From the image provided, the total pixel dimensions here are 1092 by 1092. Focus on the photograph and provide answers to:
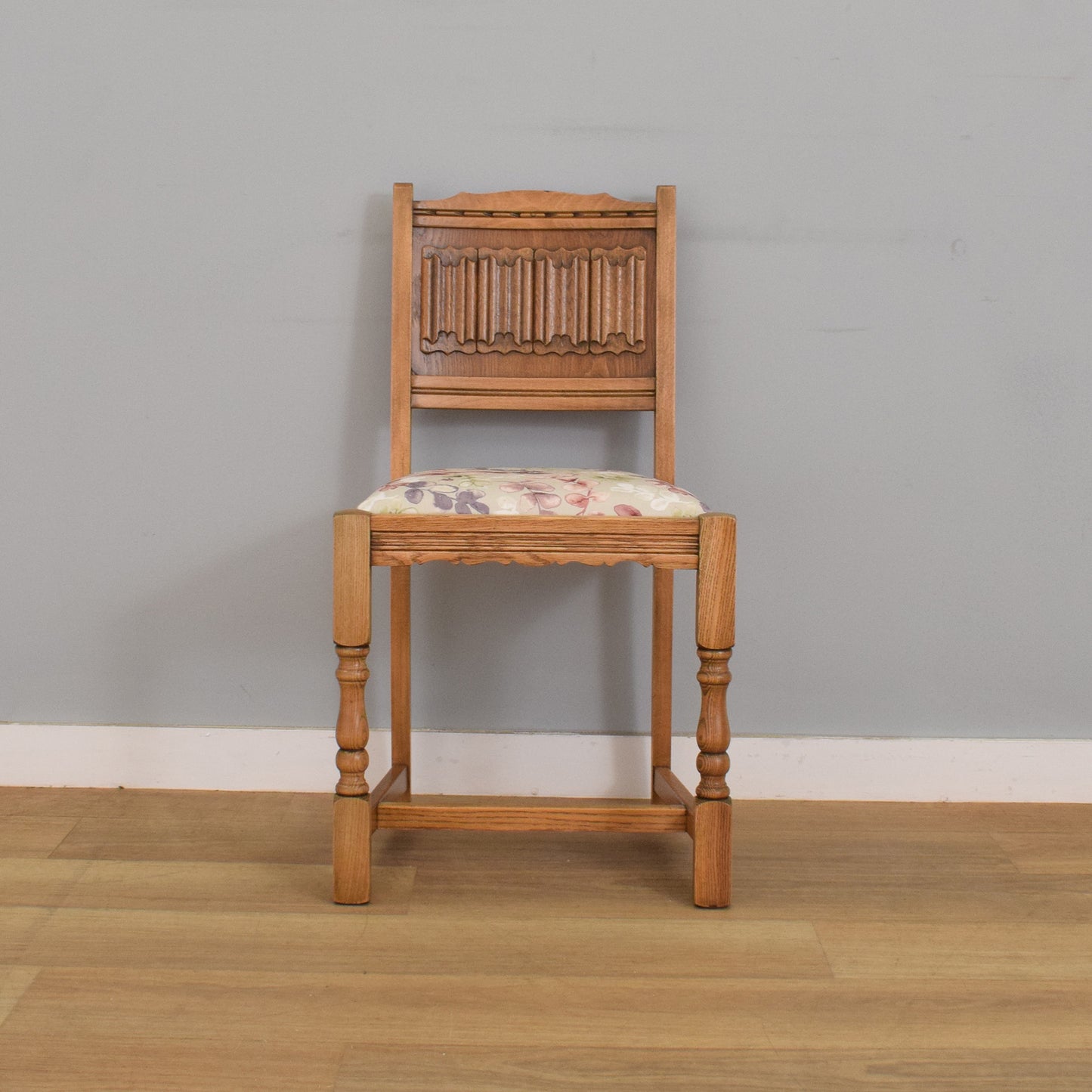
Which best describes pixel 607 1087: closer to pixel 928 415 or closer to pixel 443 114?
pixel 928 415

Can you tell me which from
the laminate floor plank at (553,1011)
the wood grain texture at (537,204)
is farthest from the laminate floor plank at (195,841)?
the wood grain texture at (537,204)

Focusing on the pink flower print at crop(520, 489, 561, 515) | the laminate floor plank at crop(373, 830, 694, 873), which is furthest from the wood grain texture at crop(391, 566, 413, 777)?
the pink flower print at crop(520, 489, 561, 515)

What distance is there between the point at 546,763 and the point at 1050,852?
0.76 metres

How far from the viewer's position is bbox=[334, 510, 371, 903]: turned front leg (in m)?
1.25

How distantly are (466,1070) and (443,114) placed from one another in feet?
4.42

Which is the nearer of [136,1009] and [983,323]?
[136,1009]

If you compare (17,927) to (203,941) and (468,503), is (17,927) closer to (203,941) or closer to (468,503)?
(203,941)

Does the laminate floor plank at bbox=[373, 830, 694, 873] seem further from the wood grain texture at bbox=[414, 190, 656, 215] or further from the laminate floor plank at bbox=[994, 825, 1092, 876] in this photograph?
the wood grain texture at bbox=[414, 190, 656, 215]

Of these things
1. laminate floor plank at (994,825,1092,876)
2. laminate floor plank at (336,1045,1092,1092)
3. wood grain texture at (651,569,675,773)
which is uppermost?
wood grain texture at (651,569,675,773)

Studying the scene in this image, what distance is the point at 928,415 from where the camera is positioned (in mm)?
1652

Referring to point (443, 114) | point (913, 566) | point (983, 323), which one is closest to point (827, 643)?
point (913, 566)

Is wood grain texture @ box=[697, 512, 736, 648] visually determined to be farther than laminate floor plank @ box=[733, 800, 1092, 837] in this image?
No

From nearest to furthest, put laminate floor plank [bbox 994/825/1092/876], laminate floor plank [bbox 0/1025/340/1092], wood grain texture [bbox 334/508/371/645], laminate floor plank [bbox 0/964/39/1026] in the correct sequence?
laminate floor plank [bbox 0/1025/340/1092] < laminate floor plank [bbox 0/964/39/1026] < wood grain texture [bbox 334/508/371/645] < laminate floor plank [bbox 994/825/1092/876]

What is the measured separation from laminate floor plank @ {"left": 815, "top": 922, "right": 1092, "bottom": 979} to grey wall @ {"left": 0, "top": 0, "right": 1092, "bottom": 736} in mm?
494
